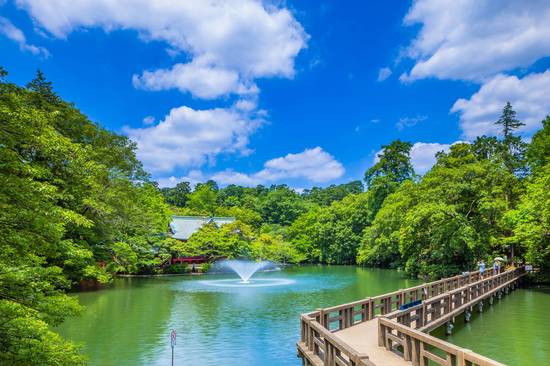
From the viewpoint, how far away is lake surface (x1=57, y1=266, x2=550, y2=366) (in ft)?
37.8

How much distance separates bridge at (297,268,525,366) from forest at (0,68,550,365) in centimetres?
419

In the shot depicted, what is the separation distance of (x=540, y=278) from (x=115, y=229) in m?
26.1

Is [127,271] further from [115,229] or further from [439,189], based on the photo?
[439,189]

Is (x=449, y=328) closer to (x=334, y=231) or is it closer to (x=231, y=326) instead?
(x=231, y=326)

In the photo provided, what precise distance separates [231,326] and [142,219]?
16.1 metres

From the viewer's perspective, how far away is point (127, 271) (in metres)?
36.2

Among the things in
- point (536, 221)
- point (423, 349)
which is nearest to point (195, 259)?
point (536, 221)

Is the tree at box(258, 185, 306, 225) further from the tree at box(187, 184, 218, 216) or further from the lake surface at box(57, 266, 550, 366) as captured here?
the lake surface at box(57, 266, 550, 366)

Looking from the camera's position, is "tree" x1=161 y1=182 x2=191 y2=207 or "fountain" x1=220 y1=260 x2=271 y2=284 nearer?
"fountain" x1=220 y1=260 x2=271 y2=284

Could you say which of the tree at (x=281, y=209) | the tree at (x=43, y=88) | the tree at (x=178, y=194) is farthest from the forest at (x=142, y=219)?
the tree at (x=178, y=194)

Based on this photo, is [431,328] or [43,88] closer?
[431,328]

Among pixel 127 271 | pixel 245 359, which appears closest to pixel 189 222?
pixel 127 271

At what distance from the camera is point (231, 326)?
50.3 feet

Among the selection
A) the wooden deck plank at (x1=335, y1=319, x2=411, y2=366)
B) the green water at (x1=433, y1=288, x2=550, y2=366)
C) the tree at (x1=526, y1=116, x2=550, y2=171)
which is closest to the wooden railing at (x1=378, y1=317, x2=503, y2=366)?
the wooden deck plank at (x1=335, y1=319, x2=411, y2=366)
